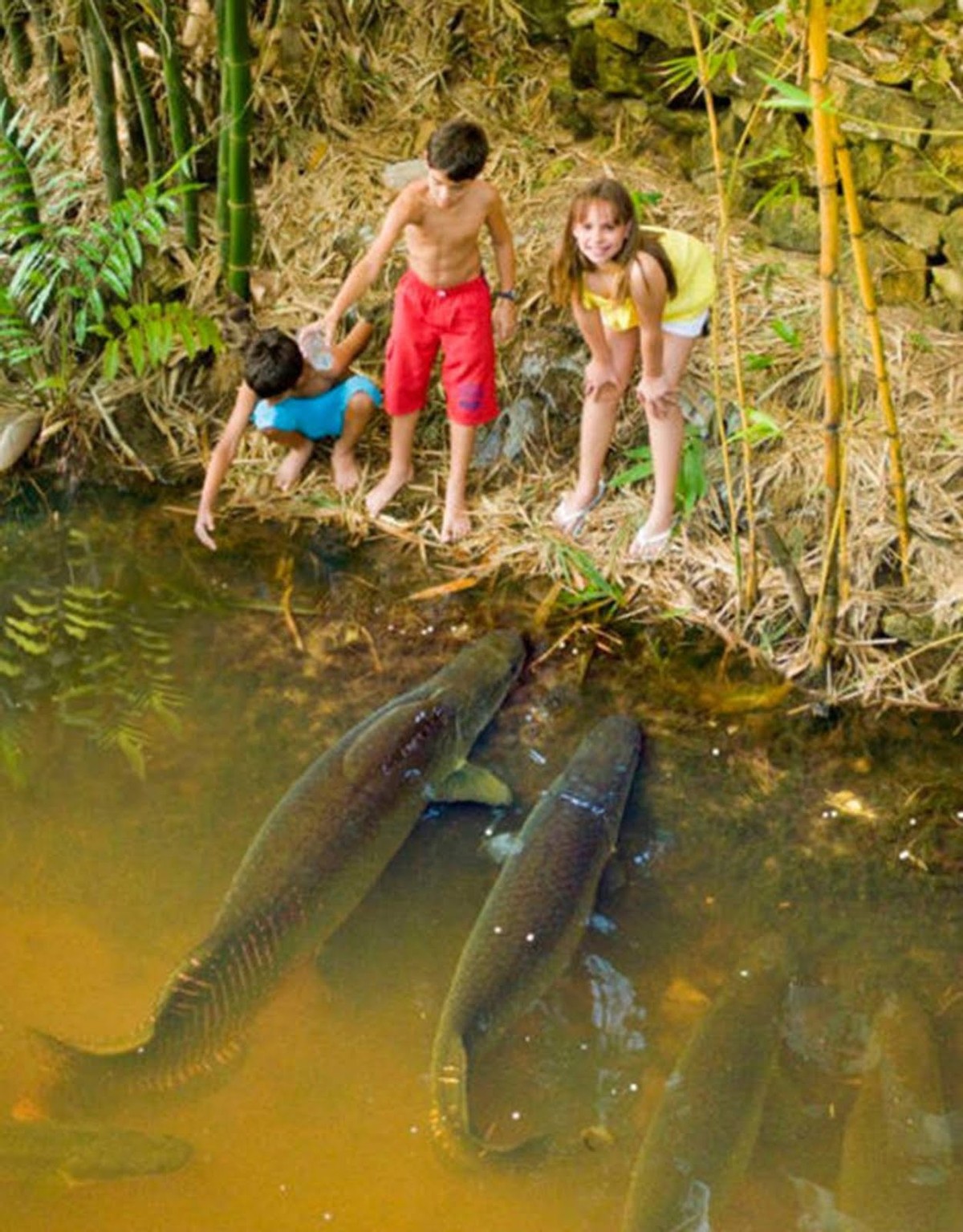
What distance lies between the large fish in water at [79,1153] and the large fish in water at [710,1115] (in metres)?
1.06

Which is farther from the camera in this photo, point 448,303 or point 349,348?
point 349,348

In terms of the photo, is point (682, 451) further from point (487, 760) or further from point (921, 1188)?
point (921, 1188)

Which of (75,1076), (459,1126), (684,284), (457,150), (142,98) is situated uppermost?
(457,150)

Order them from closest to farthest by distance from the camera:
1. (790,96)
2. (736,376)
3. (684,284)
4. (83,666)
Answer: (790,96) → (736,376) → (684,284) → (83,666)

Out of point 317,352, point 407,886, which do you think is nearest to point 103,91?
point 317,352

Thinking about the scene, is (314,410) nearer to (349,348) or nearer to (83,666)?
(349,348)

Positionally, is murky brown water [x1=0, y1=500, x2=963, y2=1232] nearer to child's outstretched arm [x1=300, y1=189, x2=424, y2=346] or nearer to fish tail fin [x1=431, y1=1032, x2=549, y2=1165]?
fish tail fin [x1=431, y1=1032, x2=549, y2=1165]

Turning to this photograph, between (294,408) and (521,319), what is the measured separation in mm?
882

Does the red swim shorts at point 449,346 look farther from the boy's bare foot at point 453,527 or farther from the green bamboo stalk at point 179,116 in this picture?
the green bamboo stalk at point 179,116

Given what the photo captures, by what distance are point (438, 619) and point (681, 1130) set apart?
1.97m

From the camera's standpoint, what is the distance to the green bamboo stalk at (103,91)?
5156mm

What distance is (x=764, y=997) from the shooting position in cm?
362

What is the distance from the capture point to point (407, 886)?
4.00 metres

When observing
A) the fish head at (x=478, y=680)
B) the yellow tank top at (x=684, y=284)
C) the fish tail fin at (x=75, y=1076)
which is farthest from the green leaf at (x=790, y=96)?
the fish tail fin at (x=75, y=1076)
